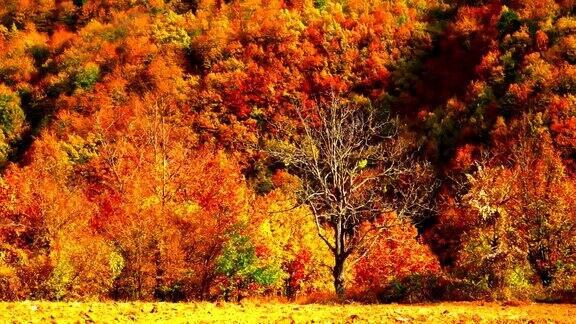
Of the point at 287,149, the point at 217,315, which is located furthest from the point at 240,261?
the point at 217,315

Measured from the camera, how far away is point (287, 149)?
2394 centimetres

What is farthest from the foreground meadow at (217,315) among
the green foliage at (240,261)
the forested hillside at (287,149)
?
the green foliage at (240,261)

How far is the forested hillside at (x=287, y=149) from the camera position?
2039 centimetres

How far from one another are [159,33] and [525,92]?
61.8 meters

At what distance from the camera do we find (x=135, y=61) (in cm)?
9350

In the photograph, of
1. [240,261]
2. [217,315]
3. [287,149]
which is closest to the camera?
[217,315]

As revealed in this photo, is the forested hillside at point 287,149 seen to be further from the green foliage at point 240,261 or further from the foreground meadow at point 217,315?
the foreground meadow at point 217,315

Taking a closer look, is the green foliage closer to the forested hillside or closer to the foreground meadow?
the forested hillside

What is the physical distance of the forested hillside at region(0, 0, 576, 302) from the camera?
20.4 m

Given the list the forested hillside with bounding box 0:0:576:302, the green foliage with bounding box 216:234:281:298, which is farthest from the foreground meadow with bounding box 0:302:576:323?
the green foliage with bounding box 216:234:281:298

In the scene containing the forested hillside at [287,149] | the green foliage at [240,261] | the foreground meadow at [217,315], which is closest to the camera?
the foreground meadow at [217,315]

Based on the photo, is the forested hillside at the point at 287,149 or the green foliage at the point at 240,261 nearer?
the forested hillside at the point at 287,149

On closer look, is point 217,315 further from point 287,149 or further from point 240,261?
point 287,149

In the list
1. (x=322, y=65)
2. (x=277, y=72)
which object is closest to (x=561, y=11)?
(x=322, y=65)
